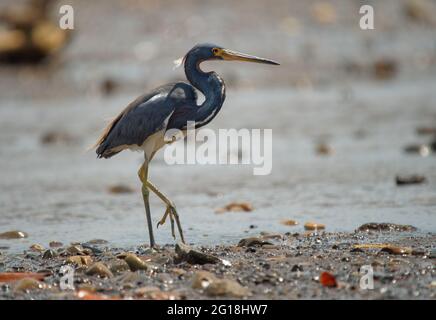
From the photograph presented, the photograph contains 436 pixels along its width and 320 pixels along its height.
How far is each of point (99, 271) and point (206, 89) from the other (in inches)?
87.3

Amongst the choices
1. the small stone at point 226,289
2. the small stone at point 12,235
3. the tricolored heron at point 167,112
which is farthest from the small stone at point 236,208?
the small stone at point 226,289

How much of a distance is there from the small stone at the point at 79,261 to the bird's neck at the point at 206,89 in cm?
164

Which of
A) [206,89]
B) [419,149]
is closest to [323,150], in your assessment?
[419,149]

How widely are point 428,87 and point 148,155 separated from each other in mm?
10792

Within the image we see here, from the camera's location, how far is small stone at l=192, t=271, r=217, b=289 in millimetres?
6817

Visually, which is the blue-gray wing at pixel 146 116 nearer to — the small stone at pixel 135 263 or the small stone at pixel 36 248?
the small stone at pixel 36 248

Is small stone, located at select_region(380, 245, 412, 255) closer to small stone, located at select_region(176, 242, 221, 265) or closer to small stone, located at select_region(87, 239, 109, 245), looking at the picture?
small stone, located at select_region(176, 242, 221, 265)

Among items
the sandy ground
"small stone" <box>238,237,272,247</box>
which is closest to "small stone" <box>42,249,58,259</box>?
the sandy ground

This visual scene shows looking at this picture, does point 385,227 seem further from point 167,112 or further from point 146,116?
point 146,116

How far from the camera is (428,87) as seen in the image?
60.7 ft

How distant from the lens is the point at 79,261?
771 cm

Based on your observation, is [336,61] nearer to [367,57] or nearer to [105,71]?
[367,57]

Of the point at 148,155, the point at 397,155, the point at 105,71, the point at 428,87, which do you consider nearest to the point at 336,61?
the point at 428,87

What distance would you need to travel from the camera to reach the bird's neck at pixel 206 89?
28.2 ft
